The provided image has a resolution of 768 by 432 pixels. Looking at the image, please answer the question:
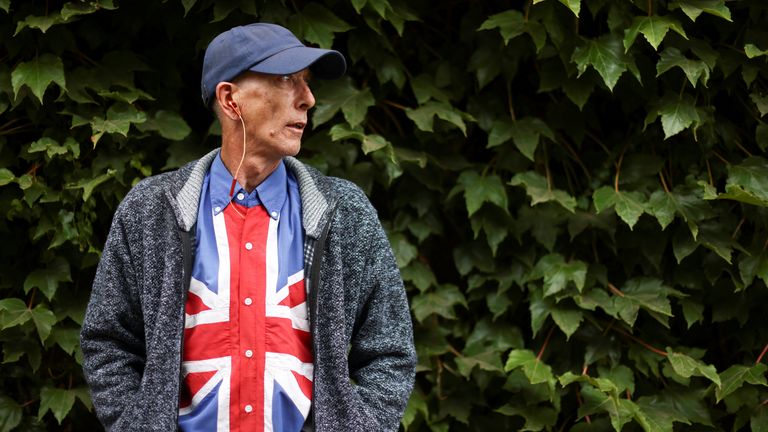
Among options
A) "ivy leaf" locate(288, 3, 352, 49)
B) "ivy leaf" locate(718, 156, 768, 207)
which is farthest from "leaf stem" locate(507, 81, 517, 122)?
"ivy leaf" locate(718, 156, 768, 207)

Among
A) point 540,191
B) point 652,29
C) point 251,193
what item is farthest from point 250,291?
point 652,29

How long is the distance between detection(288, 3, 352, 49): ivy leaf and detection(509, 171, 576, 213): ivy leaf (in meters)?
0.78

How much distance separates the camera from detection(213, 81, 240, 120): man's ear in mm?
2143

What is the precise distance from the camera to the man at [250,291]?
6.63ft

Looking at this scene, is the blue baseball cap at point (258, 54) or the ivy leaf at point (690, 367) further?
the ivy leaf at point (690, 367)

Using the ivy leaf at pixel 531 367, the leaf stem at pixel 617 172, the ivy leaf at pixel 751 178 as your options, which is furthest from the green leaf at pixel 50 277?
the ivy leaf at pixel 751 178

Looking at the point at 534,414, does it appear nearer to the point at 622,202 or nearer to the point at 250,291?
the point at 622,202

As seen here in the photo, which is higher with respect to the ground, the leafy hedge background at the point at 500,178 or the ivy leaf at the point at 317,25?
the ivy leaf at the point at 317,25

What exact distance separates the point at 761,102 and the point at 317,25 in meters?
1.50

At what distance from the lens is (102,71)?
121 inches

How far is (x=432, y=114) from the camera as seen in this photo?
3.19 metres

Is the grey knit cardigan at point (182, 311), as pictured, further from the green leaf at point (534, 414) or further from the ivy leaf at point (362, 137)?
the green leaf at point (534, 414)

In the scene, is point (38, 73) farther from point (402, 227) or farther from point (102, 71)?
point (402, 227)

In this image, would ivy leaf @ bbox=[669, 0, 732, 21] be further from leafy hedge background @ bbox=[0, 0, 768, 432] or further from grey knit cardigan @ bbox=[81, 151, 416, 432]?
grey knit cardigan @ bbox=[81, 151, 416, 432]
